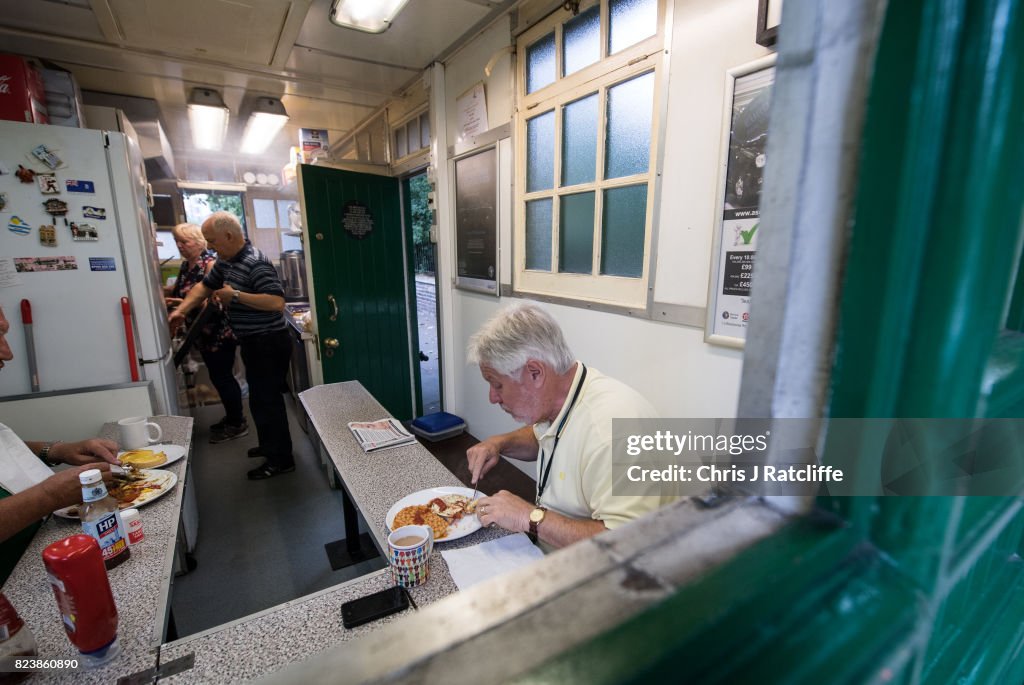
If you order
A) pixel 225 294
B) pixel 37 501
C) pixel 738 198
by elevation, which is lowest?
pixel 37 501

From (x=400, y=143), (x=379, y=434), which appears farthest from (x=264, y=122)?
(x=379, y=434)

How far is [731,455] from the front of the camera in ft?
1.37

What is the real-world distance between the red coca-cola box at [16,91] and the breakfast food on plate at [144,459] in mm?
2255

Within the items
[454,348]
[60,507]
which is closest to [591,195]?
[454,348]

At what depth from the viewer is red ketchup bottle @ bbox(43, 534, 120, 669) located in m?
0.79

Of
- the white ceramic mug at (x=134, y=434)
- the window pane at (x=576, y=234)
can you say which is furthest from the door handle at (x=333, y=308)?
the window pane at (x=576, y=234)

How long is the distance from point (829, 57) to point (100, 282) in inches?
125

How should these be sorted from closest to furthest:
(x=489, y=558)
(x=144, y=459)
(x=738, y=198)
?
(x=489, y=558) → (x=738, y=198) → (x=144, y=459)

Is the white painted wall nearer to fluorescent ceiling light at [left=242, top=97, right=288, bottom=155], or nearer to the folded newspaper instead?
Result: the folded newspaper

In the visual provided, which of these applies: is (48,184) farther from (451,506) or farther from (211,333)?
(451,506)

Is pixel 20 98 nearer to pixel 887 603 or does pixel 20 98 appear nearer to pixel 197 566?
pixel 197 566

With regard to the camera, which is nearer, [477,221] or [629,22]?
[629,22]

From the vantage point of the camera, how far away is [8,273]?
222 cm

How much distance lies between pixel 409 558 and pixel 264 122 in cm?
444
